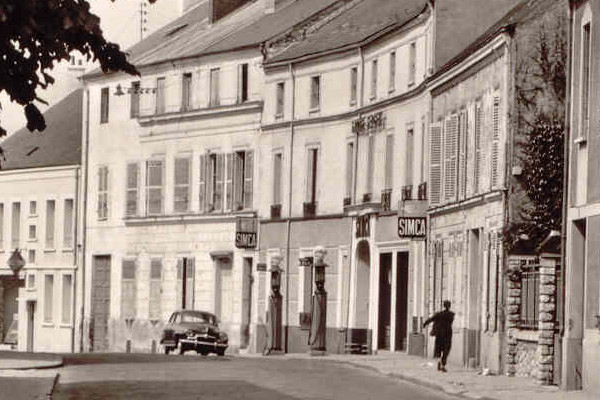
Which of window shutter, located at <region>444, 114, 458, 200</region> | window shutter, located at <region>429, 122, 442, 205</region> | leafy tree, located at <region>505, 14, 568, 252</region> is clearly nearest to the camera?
leafy tree, located at <region>505, 14, 568, 252</region>

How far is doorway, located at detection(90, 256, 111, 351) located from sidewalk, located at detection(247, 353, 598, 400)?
26.4m

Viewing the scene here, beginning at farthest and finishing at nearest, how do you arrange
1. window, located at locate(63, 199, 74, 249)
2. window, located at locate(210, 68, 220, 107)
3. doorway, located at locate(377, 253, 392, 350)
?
1. window, located at locate(63, 199, 74, 249)
2. window, located at locate(210, 68, 220, 107)
3. doorway, located at locate(377, 253, 392, 350)

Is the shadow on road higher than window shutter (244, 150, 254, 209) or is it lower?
lower

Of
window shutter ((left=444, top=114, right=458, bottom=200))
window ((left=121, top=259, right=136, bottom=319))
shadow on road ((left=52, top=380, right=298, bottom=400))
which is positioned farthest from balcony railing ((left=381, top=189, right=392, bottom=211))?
shadow on road ((left=52, top=380, right=298, bottom=400))

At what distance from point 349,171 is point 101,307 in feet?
55.5

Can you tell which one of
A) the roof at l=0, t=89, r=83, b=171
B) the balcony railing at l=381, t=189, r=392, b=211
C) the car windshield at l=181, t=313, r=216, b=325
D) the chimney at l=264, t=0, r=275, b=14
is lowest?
the car windshield at l=181, t=313, r=216, b=325

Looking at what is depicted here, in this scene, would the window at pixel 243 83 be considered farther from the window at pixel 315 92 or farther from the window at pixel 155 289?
the window at pixel 155 289

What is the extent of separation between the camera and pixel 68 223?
257 feet

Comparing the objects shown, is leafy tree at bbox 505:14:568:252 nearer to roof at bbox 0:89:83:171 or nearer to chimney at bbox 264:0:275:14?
chimney at bbox 264:0:275:14

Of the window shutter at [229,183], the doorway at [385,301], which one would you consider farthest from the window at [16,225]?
the doorway at [385,301]

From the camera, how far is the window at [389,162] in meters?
56.5

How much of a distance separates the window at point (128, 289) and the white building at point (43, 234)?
10.7ft

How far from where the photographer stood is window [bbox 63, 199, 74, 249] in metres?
77.9

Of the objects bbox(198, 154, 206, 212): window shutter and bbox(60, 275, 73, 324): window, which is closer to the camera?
bbox(198, 154, 206, 212): window shutter
